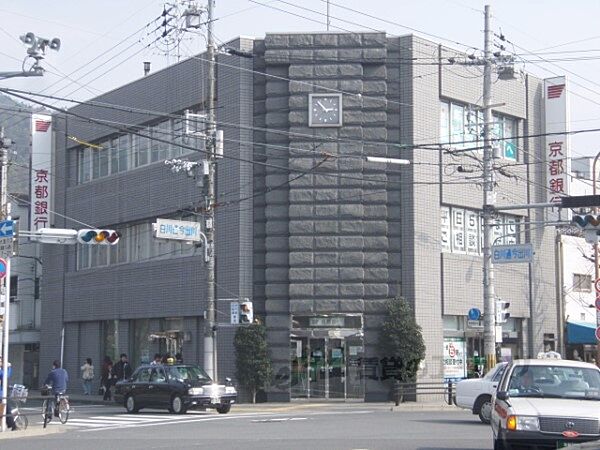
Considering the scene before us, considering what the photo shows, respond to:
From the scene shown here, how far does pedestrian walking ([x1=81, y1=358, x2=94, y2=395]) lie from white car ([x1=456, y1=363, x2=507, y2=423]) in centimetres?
2190

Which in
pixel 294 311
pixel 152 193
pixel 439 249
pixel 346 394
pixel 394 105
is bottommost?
pixel 346 394

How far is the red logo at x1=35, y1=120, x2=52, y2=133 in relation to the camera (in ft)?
159

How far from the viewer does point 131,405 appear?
32.9 meters

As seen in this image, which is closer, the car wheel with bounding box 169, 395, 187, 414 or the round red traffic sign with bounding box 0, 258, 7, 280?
the round red traffic sign with bounding box 0, 258, 7, 280

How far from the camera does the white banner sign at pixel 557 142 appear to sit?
41812 millimetres

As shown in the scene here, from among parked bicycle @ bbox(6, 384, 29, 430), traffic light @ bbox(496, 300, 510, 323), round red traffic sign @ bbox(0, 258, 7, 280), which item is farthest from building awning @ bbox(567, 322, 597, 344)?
round red traffic sign @ bbox(0, 258, 7, 280)

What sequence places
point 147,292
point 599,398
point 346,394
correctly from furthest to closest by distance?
point 147,292 → point 346,394 → point 599,398

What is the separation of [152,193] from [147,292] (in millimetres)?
4080

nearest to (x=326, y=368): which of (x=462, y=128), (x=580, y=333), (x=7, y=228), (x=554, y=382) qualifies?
(x=462, y=128)

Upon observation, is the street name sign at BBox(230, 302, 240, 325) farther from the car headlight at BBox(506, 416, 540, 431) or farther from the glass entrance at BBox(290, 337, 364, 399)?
the car headlight at BBox(506, 416, 540, 431)

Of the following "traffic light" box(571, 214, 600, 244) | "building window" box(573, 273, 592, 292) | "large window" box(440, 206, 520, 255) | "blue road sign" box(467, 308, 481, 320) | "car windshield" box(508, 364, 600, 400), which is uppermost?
"large window" box(440, 206, 520, 255)

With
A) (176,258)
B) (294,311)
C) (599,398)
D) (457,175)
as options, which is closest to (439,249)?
(457,175)

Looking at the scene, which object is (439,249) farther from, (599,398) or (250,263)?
(599,398)

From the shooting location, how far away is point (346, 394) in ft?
122
